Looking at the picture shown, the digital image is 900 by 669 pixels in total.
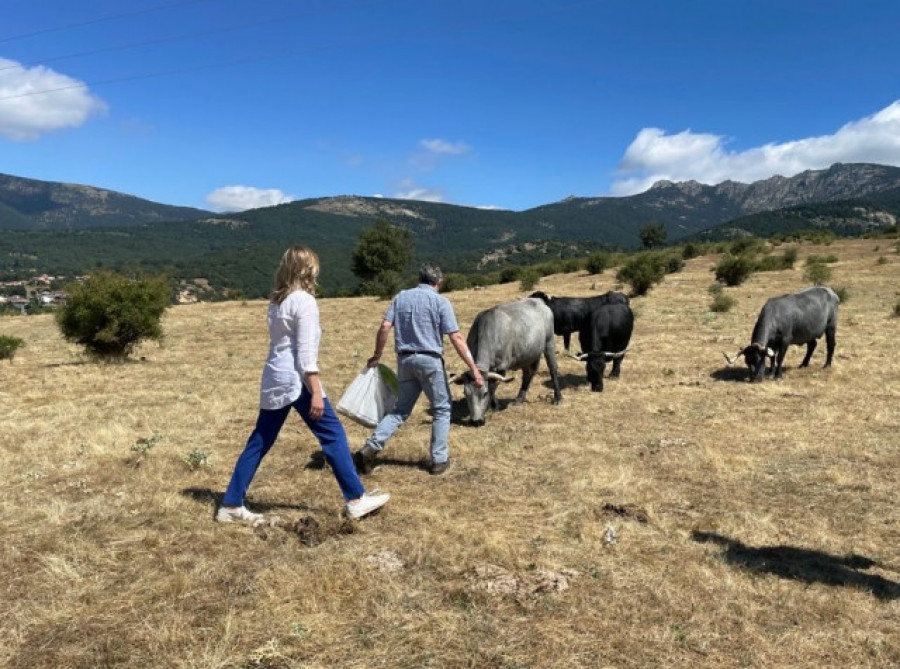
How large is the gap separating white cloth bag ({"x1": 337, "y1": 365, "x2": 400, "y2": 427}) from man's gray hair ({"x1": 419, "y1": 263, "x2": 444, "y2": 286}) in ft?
3.71

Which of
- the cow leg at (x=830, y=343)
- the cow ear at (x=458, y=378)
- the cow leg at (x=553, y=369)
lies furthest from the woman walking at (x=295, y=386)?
the cow leg at (x=830, y=343)

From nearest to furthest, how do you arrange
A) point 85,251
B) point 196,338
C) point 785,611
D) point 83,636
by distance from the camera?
point 83,636 < point 785,611 < point 196,338 < point 85,251

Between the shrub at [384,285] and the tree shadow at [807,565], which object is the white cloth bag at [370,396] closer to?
the tree shadow at [807,565]

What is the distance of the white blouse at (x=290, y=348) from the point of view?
4981 millimetres

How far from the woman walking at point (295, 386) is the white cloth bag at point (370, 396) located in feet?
3.78

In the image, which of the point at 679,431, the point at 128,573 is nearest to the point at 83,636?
the point at 128,573

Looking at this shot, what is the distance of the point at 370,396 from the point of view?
670cm

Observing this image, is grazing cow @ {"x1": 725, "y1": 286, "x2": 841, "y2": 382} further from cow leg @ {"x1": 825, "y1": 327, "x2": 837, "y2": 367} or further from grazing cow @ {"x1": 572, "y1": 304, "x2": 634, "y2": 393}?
grazing cow @ {"x1": 572, "y1": 304, "x2": 634, "y2": 393}

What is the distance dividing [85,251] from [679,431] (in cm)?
20451

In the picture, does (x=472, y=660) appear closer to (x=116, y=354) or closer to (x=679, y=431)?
(x=679, y=431)

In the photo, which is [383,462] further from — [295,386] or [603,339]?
[603,339]

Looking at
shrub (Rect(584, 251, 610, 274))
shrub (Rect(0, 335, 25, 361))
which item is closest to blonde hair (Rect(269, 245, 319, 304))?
shrub (Rect(0, 335, 25, 361))

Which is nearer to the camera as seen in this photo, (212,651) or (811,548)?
(212,651)

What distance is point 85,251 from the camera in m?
178
